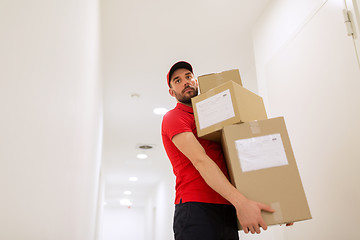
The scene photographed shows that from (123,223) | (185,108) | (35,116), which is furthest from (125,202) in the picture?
(35,116)

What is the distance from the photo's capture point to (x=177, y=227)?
1163 millimetres

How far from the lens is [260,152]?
113cm

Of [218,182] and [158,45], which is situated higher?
[158,45]

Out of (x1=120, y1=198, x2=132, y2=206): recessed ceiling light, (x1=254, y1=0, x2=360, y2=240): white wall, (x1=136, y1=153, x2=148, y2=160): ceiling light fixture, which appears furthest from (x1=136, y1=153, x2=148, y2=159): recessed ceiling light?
(x1=120, y1=198, x2=132, y2=206): recessed ceiling light

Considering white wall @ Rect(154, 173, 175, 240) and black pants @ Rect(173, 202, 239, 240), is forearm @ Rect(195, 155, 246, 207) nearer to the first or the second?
black pants @ Rect(173, 202, 239, 240)

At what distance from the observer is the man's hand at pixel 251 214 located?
3.28 feet

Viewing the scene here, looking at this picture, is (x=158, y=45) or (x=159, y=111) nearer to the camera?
(x=158, y=45)

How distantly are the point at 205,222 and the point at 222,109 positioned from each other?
451mm

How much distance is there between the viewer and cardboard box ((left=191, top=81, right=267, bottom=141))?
3.90 ft

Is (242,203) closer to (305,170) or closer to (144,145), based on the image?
(305,170)

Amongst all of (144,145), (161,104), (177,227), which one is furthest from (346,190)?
(144,145)

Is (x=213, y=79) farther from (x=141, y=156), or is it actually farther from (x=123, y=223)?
(x=123, y=223)

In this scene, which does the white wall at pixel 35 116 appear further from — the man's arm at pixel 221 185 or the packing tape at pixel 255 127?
the packing tape at pixel 255 127

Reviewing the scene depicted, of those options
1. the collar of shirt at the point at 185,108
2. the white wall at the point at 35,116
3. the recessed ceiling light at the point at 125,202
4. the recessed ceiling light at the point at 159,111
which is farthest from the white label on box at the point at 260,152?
the recessed ceiling light at the point at 125,202
